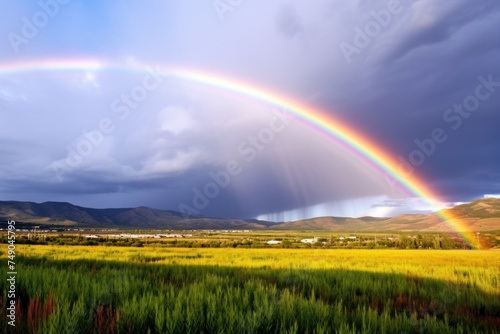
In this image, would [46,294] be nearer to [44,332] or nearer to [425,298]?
[44,332]

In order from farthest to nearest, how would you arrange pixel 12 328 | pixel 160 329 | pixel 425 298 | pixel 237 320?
1. pixel 425 298
2. pixel 237 320
3. pixel 12 328
4. pixel 160 329

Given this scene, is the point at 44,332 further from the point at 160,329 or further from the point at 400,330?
the point at 400,330

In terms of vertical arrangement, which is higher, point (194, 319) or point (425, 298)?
point (194, 319)

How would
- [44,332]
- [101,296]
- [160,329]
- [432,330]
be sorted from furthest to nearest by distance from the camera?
[101,296]
[432,330]
[160,329]
[44,332]

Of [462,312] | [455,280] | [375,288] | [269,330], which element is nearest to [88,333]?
[269,330]

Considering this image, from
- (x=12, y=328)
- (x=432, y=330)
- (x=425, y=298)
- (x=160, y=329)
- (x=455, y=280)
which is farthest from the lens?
(x=455, y=280)

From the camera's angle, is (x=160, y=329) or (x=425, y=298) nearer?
(x=160, y=329)

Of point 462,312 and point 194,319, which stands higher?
point 194,319

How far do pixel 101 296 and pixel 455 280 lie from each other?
1238cm

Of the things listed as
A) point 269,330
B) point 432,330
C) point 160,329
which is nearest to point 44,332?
point 160,329

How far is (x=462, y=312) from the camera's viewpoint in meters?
6.95

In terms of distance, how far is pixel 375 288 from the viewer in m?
9.38

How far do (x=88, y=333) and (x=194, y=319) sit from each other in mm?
1331

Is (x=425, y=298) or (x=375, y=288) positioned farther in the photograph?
(x=375, y=288)
